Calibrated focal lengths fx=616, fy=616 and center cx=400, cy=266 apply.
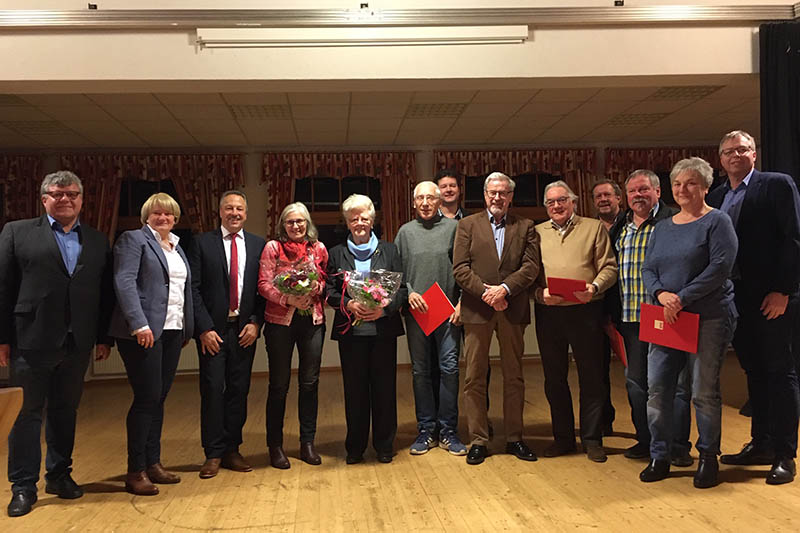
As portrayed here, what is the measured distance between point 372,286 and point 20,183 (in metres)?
6.19

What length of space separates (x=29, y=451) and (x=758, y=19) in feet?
17.7

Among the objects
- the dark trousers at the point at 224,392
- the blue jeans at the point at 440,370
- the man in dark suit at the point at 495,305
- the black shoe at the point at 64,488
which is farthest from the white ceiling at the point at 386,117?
the black shoe at the point at 64,488

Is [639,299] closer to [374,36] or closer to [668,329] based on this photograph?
[668,329]

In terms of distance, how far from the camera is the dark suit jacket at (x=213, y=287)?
3.36 meters

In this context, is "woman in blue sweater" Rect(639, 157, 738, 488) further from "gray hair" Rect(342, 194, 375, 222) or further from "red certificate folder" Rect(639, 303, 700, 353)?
"gray hair" Rect(342, 194, 375, 222)

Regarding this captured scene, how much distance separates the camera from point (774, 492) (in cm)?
289

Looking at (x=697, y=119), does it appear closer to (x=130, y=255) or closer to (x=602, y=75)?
(x=602, y=75)

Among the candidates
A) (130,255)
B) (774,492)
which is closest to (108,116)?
(130,255)

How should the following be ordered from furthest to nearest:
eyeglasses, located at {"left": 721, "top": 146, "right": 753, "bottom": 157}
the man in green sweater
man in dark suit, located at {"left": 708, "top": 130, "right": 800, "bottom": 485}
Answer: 1. the man in green sweater
2. eyeglasses, located at {"left": 721, "top": 146, "right": 753, "bottom": 157}
3. man in dark suit, located at {"left": 708, "top": 130, "right": 800, "bottom": 485}

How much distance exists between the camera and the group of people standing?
2949 mm

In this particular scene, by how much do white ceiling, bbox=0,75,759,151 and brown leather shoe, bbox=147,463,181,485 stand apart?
3.13 meters

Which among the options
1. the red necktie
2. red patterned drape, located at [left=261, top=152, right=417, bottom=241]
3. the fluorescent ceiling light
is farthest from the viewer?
red patterned drape, located at [left=261, top=152, right=417, bottom=241]

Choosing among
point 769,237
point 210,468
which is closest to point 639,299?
point 769,237

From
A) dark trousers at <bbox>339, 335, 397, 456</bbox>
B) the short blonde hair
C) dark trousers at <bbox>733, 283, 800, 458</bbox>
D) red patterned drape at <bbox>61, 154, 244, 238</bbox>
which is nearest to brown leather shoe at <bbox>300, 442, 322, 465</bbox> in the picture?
dark trousers at <bbox>339, 335, 397, 456</bbox>
